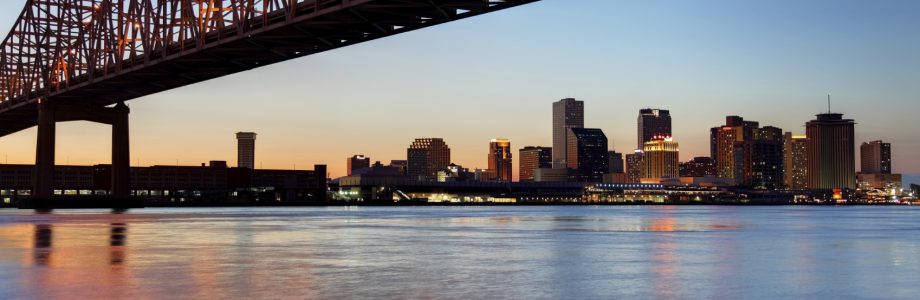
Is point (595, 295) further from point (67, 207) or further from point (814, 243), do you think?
point (67, 207)

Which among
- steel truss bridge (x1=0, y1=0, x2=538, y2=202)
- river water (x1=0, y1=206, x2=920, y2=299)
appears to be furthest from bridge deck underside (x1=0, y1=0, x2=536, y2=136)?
river water (x1=0, y1=206, x2=920, y2=299)

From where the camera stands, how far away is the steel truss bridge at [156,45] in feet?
180

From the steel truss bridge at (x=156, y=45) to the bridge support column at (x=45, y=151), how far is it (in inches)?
3.8

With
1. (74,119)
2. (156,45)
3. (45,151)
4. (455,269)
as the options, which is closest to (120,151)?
(74,119)

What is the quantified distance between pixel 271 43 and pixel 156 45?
1893 cm

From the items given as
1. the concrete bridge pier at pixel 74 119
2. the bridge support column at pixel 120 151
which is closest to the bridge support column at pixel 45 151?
the concrete bridge pier at pixel 74 119

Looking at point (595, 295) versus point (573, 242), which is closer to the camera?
point (595, 295)

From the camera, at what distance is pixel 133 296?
50.6 ft

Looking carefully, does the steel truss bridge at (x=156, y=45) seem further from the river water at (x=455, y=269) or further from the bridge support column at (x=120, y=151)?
the river water at (x=455, y=269)

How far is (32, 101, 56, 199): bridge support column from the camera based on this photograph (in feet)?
335

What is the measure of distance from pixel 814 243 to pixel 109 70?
70.3 m

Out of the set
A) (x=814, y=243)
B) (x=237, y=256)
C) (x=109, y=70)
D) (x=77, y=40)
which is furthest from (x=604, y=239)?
(x=77, y=40)

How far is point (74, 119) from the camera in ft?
342

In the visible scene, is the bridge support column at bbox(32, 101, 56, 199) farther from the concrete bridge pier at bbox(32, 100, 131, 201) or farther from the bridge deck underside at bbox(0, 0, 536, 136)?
the bridge deck underside at bbox(0, 0, 536, 136)
